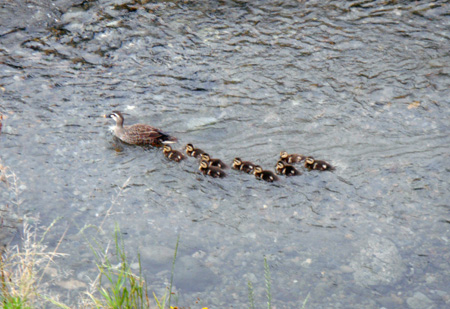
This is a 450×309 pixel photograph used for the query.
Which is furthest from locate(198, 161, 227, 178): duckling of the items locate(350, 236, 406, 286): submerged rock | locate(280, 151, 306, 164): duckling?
locate(350, 236, 406, 286): submerged rock

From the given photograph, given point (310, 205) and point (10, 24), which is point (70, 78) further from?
point (310, 205)

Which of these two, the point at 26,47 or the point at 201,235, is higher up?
the point at 26,47

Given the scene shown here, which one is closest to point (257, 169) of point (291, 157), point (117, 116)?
point (291, 157)

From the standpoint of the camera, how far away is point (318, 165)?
22.8 ft

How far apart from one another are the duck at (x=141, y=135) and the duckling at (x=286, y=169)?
154cm

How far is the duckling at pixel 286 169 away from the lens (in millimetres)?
6891

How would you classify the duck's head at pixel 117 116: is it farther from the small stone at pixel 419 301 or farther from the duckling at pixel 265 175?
the small stone at pixel 419 301

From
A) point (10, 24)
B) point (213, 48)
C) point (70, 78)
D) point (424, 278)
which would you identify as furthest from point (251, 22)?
point (424, 278)

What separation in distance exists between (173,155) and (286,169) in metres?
1.50

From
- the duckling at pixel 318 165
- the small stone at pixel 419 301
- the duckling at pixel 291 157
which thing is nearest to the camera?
the small stone at pixel 419 301

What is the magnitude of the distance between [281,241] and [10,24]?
21.3ft

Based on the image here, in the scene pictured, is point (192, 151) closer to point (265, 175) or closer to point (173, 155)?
point (173, 155)

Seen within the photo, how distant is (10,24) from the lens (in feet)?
31.6

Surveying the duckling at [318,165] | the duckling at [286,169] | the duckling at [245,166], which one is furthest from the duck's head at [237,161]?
the duckling at [318,165]
